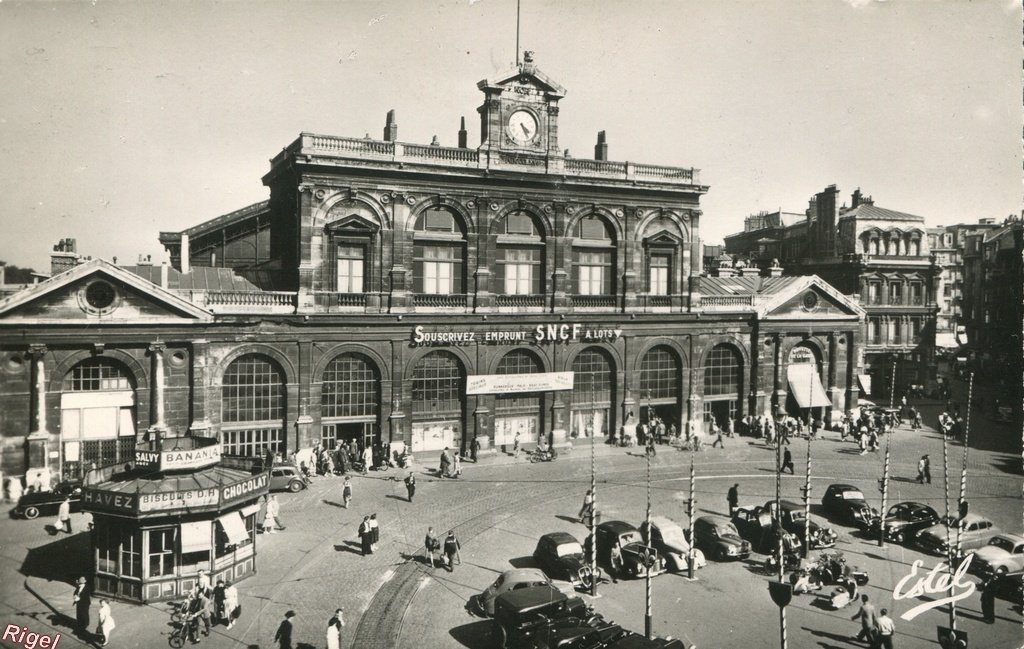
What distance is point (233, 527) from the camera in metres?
22.0

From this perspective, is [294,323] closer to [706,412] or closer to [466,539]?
[466,539]

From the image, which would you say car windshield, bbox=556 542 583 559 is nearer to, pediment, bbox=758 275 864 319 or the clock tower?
Result: the clock tower

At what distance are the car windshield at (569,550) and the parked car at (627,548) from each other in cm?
112

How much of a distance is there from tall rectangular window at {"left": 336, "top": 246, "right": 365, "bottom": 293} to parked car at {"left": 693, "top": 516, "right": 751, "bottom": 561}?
2155 cm

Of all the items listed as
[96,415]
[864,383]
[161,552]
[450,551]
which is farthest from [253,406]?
[864,383]

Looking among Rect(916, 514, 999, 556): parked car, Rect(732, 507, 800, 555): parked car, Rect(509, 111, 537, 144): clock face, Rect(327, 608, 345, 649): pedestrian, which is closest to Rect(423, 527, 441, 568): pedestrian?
Rect(327, 608, 345, 649): pedestrian

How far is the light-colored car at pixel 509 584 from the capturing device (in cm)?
2078

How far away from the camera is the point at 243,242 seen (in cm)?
4178

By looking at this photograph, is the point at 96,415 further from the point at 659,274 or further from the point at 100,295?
the point at 659,274

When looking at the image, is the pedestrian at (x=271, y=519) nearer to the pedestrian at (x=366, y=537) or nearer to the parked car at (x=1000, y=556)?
the pedestrian at (x=366, y=537)

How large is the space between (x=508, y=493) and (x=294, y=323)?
14.1 m

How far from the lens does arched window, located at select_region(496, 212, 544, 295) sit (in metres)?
40.6

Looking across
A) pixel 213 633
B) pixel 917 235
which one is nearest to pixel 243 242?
pixel 213 633

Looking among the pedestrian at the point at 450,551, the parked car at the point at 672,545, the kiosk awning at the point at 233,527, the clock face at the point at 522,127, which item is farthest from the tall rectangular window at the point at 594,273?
the kiosk awning at the point at 233,527
